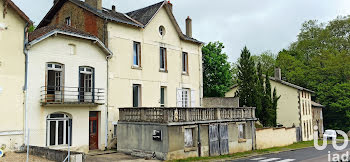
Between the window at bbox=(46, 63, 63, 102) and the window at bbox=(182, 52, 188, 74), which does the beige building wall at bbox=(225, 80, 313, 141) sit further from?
the window at bbox=(46, 63, 63, 102)

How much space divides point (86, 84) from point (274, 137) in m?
16.7

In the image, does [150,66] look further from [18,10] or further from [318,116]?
[318,116]

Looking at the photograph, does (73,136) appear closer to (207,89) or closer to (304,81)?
(207,89)

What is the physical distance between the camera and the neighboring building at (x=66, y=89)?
1725cm

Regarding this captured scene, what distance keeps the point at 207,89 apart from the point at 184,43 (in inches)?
412

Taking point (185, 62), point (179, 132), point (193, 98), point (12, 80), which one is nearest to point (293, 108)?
point (193, 98)

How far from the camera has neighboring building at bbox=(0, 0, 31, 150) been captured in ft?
52.5

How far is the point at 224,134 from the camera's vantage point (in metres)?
21.0

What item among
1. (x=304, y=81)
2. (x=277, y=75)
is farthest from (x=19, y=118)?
(x=304, y=81)

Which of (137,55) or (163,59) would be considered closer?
(137,55)

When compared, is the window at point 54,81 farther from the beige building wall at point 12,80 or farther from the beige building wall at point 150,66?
the beige building wall at point 150,66

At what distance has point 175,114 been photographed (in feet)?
57.7

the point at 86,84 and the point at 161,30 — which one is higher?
the point at 161,30

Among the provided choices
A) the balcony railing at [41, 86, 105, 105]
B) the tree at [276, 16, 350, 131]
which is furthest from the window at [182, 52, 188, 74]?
the tree at [276, 16, 350, 131]
